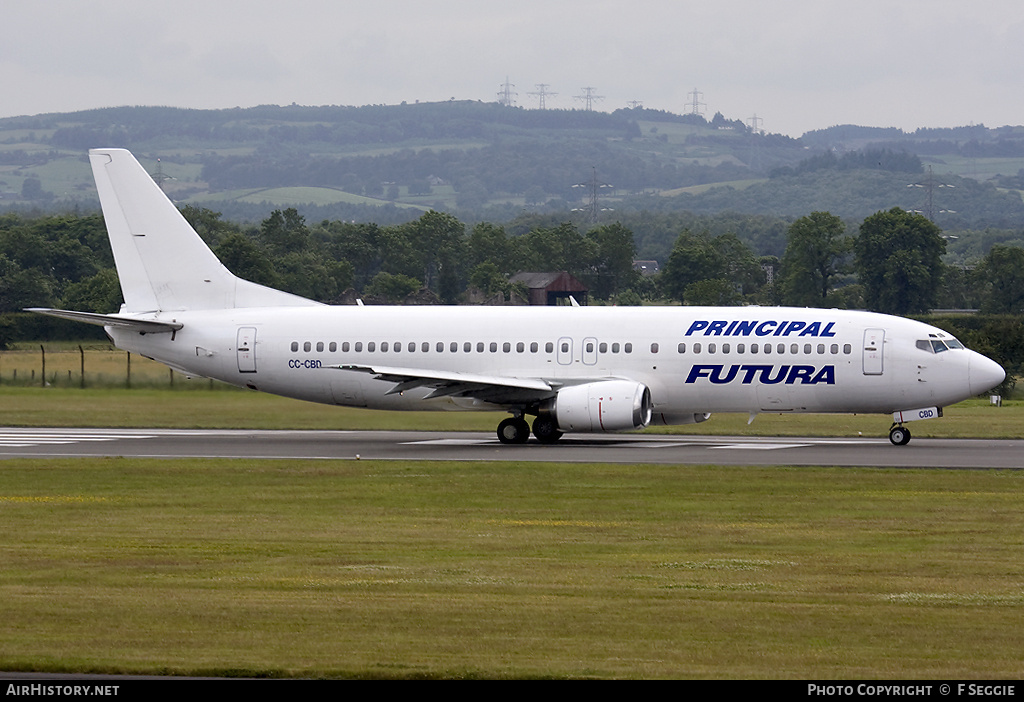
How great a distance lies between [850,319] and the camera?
37.7 metres

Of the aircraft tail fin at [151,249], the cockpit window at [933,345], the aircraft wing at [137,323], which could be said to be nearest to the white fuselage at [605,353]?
the cockpit window at [933,345]

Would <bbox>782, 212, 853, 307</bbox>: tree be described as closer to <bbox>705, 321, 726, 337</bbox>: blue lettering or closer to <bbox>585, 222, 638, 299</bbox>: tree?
<bbox>585, 222, 638, 299</bbox>: tree

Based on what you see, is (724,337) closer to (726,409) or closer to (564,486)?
(726,409)

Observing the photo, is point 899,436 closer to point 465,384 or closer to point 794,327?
point 794,327

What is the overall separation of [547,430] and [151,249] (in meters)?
12.9

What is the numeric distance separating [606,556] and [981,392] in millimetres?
20559

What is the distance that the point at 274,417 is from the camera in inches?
1673

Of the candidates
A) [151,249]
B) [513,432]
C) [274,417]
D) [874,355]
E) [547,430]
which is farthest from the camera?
[274,417]

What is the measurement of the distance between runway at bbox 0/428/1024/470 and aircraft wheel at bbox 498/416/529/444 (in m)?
0.30

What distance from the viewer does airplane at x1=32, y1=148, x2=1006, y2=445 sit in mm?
36906

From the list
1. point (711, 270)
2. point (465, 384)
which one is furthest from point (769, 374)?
point (711, 270)

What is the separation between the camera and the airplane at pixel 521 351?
121ft

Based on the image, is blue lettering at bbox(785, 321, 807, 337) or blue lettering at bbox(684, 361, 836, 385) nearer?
blue lettering at bbox(684, 361, 836, 385)

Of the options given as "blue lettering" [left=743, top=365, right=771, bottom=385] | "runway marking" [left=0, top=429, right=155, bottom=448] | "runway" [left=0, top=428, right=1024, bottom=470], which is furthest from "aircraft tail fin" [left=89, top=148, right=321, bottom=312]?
"blue lettering" [left=743, top=365, right=771, bottom=385]
